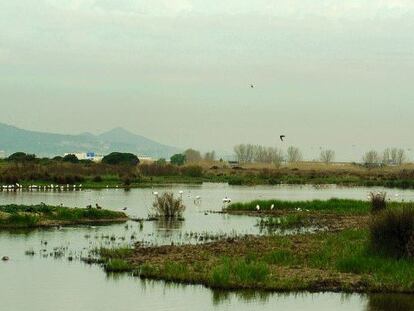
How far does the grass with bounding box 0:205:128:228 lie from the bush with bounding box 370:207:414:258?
1769 cm

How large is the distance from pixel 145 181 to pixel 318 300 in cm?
6626

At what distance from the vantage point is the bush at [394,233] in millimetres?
21109

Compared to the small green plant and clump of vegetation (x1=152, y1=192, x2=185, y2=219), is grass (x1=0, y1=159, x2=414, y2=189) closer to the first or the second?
clump of vegetation (x1=152, y1=192, x2=185, y2=219)

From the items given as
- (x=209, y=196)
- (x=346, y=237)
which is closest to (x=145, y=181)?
(x=209, y=196)

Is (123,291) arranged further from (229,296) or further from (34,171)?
(34,171)

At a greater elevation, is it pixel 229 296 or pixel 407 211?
pixel 407 211

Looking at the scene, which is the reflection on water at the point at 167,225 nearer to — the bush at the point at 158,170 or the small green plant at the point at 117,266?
the small green plant at the point at 117,266

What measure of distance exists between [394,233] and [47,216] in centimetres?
1948

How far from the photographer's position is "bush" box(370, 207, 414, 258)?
2111 centimetres

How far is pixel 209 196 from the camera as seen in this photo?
205ft

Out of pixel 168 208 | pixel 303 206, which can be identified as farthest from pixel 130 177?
pixel 168 208

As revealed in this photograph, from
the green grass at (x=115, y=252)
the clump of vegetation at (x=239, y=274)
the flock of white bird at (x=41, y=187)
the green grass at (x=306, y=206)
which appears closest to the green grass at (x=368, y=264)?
the clump of vegetation at (x=239, y=274)

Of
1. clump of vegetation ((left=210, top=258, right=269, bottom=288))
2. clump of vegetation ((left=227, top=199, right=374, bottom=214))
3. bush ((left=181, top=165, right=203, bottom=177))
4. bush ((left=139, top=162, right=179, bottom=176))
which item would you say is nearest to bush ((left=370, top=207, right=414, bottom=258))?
clump of vegetation ((left=210, top=258, right=269, bottom=288))

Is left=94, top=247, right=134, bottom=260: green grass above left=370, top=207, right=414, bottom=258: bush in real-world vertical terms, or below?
below
